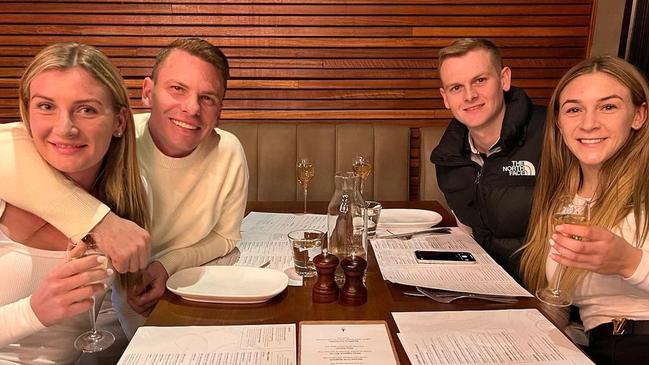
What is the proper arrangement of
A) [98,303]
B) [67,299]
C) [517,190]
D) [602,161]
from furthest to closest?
1. [517,190]
2. [602,161]
3. [98,303]
4. [67,299]

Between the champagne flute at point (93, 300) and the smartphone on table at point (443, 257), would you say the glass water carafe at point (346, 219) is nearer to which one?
the smartphone on table at point (443, 257)

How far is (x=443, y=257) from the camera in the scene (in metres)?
1.77

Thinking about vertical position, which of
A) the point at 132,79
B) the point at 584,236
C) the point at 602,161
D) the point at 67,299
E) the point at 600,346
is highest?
the point at 132,79

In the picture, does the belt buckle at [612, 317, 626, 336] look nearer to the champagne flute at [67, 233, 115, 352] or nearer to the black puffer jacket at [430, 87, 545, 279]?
the black puffer jacket at [430, 87, 545, 279]

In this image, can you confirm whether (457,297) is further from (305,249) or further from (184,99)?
(184,99)

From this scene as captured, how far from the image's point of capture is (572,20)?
11.7ft

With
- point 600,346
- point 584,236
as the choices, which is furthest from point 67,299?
point 600,346

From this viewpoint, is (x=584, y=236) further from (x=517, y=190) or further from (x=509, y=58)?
(x=509, y=58)

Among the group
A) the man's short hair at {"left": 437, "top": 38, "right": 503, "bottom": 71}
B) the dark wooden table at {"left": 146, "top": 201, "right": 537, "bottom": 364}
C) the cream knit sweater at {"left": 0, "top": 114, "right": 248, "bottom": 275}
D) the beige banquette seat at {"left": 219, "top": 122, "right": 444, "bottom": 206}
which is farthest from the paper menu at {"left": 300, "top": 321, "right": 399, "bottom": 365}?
the beige banquette seat at {"left": 219, "top": 122, "right": 444, "bottom": 206}

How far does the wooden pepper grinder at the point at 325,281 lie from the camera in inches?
56.4

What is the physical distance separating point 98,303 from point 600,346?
1465mm

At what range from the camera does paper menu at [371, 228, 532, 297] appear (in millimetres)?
1535

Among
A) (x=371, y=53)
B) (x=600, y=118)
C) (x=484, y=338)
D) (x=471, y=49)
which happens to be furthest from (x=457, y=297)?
(x=371, y=53)

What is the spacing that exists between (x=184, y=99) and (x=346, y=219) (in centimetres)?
67
